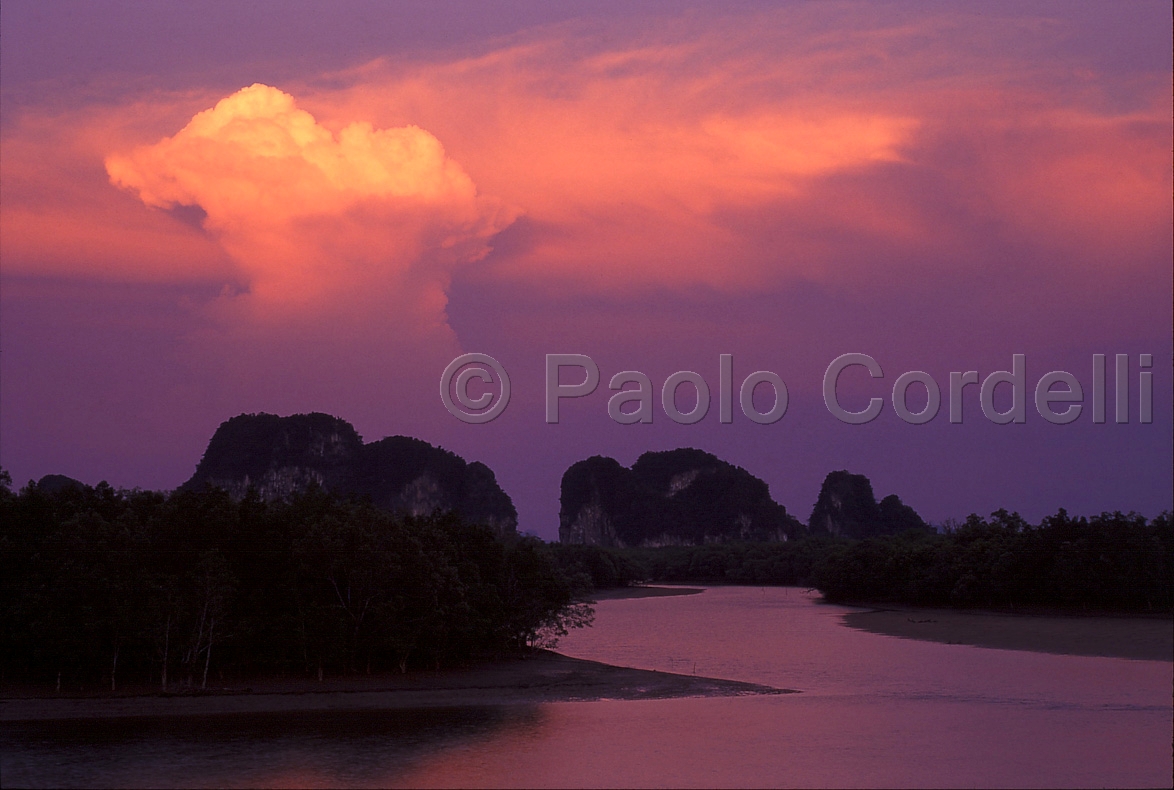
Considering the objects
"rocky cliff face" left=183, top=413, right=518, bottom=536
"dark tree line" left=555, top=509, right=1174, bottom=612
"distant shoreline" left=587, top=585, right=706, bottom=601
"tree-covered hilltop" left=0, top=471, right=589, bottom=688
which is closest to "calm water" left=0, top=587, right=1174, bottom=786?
"tree-covered hilltop" left=0, top=471, right=589, bottom=688

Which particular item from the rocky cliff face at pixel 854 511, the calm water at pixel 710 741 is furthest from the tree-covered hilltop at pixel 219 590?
the rocky cliff face at pixel 854 511

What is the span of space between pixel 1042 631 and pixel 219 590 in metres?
38.1

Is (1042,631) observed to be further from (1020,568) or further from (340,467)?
(340,467)

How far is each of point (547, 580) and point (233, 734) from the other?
49.8 feet

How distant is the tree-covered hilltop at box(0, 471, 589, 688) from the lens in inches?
1156

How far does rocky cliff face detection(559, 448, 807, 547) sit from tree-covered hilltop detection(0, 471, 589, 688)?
14469 centimetres

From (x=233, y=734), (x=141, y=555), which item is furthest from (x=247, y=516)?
(x=233, y=734)

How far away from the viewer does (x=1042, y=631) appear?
51.0 metres

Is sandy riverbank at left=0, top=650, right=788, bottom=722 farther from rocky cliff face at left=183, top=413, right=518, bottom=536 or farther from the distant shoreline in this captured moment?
rocky cliff face at left=183, top=413, right=518, bottom=536

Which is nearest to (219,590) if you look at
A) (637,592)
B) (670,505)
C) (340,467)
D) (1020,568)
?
(1020,568)

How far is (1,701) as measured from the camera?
2864cm

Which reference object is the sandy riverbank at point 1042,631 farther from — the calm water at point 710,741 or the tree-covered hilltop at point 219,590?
the tree-covered hilltop at point 219,590

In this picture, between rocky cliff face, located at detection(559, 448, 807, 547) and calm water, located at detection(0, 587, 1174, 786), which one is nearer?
calm water, located at detection(0, 587, 1174, 786)

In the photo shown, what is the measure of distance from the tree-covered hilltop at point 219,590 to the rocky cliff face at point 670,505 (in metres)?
145
